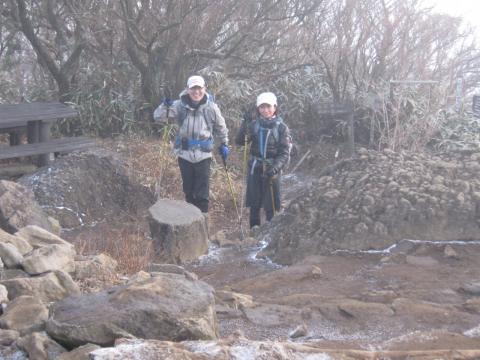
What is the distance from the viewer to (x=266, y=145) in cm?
695

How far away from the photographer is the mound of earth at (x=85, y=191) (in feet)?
25.9

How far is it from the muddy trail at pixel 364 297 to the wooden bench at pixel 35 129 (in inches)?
115

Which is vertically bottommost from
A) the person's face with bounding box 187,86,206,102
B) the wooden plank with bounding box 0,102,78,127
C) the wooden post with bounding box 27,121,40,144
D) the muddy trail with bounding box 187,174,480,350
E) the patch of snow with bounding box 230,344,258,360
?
the muddy trail with bounding box 187,174,480,350

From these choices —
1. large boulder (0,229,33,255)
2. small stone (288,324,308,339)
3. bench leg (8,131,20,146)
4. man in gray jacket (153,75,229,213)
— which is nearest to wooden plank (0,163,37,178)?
bench leg (8,131,20,146)

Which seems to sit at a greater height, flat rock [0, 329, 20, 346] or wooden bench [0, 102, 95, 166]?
wooden bench [0, 102, 95, 166]

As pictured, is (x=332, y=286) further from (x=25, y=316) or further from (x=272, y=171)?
(x=25, y=316)

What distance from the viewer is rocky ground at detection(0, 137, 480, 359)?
3.59m

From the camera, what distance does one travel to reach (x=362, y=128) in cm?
1196

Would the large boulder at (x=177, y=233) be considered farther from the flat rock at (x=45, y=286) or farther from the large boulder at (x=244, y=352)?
the large boulder at (x=244, y=352)

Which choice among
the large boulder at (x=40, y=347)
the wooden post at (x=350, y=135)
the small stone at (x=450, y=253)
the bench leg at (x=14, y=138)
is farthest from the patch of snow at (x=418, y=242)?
the wooden post at (x=350, y=135)

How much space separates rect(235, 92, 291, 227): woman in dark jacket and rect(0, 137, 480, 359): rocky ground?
0.37 metres

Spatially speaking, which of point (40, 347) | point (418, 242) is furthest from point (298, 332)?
point (418, 242)

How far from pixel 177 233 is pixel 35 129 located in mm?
2972

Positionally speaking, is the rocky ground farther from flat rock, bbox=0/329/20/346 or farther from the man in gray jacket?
the man in gray jacket
